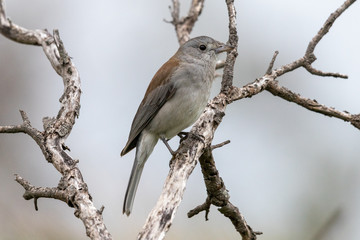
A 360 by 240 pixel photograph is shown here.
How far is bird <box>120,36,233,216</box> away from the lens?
467 centimetres

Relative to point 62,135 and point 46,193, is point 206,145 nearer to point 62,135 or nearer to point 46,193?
point 62,135

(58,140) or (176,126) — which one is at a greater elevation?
(176,126)

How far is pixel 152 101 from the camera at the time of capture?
4.94 meters

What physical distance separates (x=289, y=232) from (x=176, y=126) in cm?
218

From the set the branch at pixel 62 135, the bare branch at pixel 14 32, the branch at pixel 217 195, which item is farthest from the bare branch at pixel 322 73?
Result: the bare branch at pixel 14 32

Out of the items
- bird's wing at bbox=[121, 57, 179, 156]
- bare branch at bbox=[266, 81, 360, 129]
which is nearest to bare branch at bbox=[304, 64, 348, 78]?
bare branch at bbox=[266, 81, 360, 129]

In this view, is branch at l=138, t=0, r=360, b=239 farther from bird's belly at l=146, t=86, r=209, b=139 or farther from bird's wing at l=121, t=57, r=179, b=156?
bird's wing at l=121, t=57, r=179, b=156

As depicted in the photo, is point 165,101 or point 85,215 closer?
point 85,215

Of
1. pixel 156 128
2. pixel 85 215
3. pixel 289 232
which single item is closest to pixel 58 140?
pixel 85 215

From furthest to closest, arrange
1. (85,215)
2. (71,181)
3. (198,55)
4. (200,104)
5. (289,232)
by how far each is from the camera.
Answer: (289,232) → (198,55) → (200,104) → (71,181) → (85,215)

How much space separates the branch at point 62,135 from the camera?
3.05 metres

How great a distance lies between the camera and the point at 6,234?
13.8 ft

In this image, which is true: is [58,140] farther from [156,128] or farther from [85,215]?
[156,128]

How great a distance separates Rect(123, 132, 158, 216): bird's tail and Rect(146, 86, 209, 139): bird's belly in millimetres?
100
